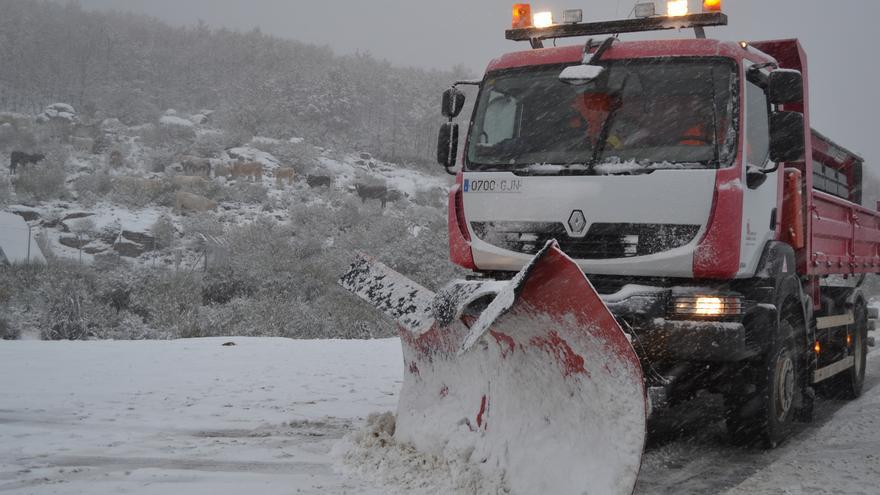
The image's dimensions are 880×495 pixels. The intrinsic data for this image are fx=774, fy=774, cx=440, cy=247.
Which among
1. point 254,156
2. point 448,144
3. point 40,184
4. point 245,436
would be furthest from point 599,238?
point 254,156

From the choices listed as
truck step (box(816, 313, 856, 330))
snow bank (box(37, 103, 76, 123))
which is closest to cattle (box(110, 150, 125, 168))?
snow bank (box(37, 103, 76, 123))

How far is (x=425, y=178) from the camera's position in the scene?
3916 cm

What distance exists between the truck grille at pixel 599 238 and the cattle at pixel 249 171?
27936mm

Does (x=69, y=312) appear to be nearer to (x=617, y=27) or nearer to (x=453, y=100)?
(x=453, y=100)

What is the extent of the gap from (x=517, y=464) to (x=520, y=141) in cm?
243

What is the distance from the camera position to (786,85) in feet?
16.0

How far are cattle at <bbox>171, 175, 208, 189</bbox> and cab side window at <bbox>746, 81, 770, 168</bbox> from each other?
86.0 ft

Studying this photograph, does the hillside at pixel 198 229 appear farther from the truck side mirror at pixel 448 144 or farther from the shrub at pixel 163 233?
the truck side mirror at pixel 448 144

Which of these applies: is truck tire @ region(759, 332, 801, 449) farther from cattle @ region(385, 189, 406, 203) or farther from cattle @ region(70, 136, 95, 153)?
cattle @ region(70, 136, 95, 153)

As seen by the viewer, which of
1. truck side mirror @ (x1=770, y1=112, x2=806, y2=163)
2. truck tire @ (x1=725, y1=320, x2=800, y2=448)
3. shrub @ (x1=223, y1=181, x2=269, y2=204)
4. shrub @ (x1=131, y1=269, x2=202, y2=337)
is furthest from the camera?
shrub @ (x1=223, y1=181, x2=269, y2=204)

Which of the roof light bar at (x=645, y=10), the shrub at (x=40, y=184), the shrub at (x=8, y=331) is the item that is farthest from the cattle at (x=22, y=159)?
the roof light bar at (x=645, y=10)

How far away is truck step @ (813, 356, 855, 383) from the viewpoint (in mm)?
6289

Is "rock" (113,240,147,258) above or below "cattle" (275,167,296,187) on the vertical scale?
below

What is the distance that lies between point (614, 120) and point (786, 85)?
3.55ft
